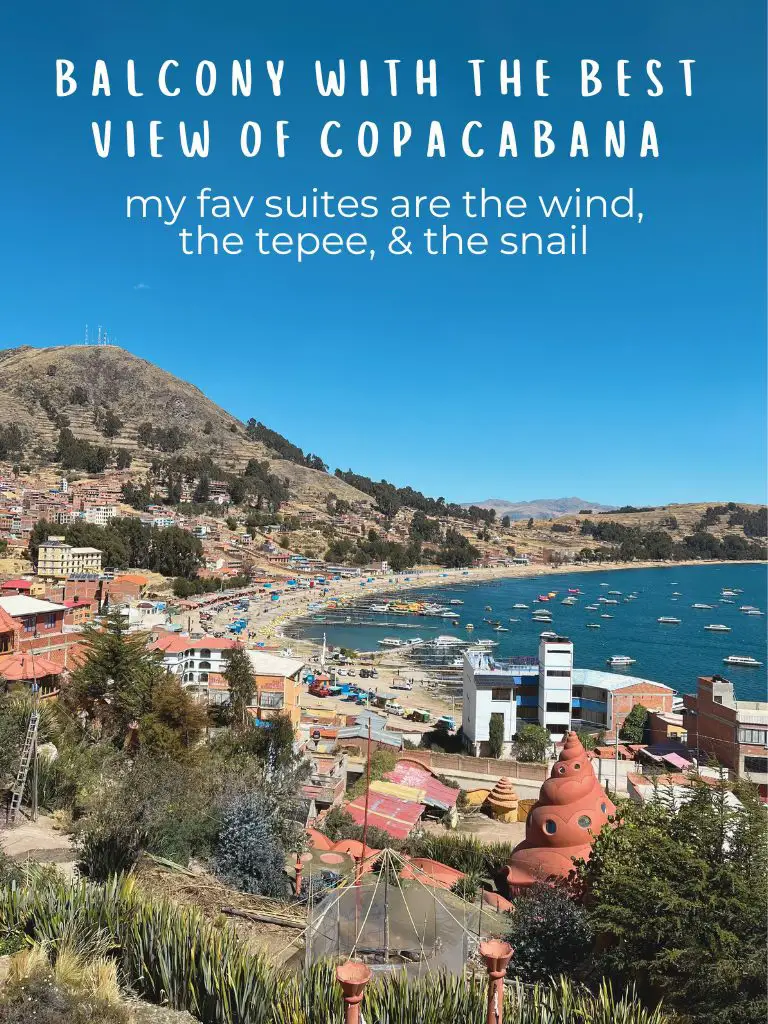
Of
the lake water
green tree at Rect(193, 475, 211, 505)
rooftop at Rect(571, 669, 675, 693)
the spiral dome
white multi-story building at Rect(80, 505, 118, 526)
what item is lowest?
the lake water

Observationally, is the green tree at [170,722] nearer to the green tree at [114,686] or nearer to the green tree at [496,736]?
the green tree at [114,686]

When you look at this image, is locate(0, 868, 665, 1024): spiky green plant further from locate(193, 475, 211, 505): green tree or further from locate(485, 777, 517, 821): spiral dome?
locate(193, 475, 211, 505): green tree

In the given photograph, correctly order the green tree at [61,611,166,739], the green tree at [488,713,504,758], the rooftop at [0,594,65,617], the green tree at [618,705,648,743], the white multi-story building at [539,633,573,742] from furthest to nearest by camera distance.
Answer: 1. the green tree at [618,705,648,743]
2. the white multi-story building at [539,633,573,742]
3. the green tree at [488,713,504,758]
4. the rooftop at [0,594,65,617]
5. the green tree at [61,611,166,739]

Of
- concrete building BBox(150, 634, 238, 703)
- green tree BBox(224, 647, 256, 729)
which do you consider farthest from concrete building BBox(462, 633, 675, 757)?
green tree BBox(224, 647, 256, 729)

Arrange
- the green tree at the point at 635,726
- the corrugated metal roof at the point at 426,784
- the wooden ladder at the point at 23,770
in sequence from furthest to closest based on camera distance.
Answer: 1. the green tree at the point at 635,726
2. the corrugated metal roof at the point at 426,784
3. the wooden ladder at the point at 23,770

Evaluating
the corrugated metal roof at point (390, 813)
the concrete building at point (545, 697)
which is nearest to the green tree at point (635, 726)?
the concrete building at point (545, 697)

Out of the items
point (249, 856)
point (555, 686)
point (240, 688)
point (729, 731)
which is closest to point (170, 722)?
point (240, 688)
